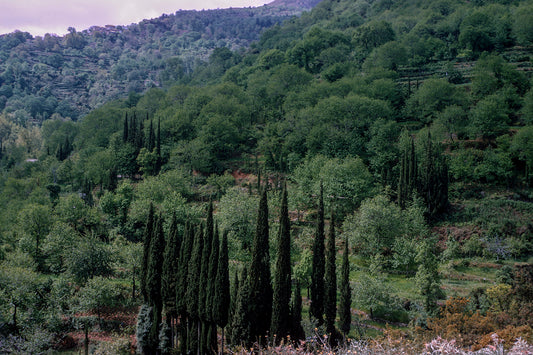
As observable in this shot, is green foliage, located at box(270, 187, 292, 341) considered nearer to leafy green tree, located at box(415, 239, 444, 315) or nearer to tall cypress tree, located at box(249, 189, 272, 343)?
tall cypress tree, located at box(249, 189, 272, 343)

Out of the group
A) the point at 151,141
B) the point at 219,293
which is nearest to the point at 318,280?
the point at 219,293

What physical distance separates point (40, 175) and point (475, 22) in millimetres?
91715

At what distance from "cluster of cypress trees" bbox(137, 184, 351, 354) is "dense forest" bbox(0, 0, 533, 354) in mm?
130

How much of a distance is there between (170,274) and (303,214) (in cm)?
2239

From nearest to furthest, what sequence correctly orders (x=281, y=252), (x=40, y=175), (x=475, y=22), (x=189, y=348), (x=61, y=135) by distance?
(x=281, y=252)
(x=189, y=348)
(x=40, y=175)
(x=475, y=22)
(x=61, y=135)

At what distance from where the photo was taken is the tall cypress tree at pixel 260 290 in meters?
26.6

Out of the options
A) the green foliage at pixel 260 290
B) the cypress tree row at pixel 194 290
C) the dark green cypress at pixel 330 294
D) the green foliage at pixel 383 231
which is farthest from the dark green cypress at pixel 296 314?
the green foliage at pixel 383 231

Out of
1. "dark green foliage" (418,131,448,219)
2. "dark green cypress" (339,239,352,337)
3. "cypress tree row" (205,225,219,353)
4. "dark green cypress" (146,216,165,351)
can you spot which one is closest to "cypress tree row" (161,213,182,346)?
"dark green cypress" (146,216,165,351)

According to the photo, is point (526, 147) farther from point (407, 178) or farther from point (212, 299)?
point (212, 299)

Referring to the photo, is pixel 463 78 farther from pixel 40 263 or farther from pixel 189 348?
pixel 40 263

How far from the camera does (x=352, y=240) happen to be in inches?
1580

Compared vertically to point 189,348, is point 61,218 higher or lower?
higher

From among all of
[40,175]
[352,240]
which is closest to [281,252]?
[352,240]

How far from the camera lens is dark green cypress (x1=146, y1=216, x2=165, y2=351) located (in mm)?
30930
